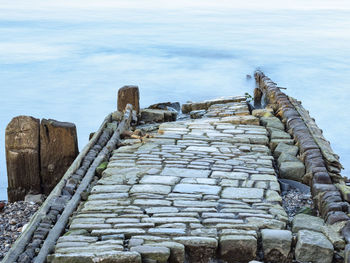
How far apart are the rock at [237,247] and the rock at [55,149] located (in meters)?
3.34

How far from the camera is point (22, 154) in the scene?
7016 millimetres

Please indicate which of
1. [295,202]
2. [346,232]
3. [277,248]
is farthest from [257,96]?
[277,248]

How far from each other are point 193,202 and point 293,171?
1827 millimetres

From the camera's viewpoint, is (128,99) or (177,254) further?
(128,99)

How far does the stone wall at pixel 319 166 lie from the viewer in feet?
16.3

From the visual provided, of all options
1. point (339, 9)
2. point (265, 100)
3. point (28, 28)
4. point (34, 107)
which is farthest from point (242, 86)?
point (339, 9)

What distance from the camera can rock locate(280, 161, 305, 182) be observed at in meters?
6.48

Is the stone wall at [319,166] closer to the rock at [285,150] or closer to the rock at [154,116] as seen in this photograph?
the rock at [285,150]

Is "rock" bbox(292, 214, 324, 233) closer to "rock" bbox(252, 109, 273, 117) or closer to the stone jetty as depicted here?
the stone jetty

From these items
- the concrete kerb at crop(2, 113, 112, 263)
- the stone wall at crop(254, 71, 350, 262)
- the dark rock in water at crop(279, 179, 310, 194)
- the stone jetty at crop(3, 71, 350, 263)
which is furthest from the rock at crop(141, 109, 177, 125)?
the dark rock in water at crop(279, 179, 310, 194)

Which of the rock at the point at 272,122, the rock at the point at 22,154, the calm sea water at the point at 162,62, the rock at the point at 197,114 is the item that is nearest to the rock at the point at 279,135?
the rock at the point at 272,122

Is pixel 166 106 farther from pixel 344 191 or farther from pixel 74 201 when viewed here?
pixel 344 191

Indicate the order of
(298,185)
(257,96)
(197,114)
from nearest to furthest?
(298,185) < (197,114) < (257,96)

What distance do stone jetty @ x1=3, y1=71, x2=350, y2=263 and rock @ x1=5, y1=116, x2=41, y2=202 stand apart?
742 mm
